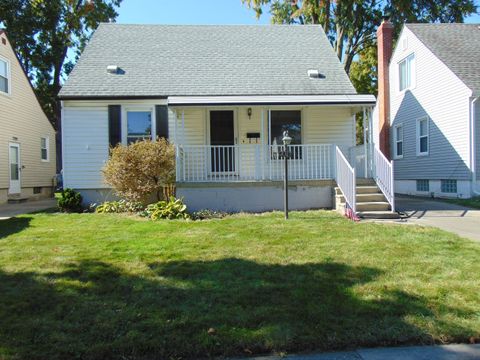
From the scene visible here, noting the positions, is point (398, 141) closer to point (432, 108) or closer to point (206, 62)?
point (432, 108)

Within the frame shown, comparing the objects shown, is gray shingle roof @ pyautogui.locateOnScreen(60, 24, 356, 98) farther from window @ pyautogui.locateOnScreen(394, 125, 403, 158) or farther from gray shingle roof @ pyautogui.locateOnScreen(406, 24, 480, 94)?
window @ pyautogui.locateOnScreen(394, 125, 403, 158)

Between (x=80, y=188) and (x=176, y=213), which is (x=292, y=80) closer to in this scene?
(x=176, y=213)

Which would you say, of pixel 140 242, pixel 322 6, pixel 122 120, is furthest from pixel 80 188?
pixel 322 6

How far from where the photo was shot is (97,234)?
7.82m

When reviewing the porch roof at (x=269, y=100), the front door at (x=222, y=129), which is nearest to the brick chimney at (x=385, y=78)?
the porch roof at (x=269, y=100)

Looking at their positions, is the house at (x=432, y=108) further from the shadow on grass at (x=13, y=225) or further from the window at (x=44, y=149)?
the window at (x=44, y=149)

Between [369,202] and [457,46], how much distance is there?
32.3ft

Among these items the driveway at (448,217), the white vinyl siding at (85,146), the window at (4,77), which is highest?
the window at (4,77)

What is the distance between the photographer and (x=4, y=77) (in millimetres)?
16562

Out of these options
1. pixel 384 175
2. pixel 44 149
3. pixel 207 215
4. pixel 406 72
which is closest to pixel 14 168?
pixel 44 149

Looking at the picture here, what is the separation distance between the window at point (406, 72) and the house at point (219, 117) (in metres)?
5.57

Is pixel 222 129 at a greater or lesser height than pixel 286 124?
lesser

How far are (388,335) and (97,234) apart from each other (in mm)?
5821

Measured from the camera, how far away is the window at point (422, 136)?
17.0 metres
